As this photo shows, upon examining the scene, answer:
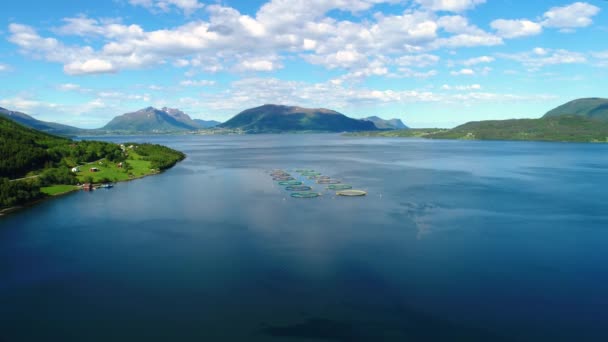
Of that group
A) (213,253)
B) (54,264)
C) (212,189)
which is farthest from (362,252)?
(212,189)

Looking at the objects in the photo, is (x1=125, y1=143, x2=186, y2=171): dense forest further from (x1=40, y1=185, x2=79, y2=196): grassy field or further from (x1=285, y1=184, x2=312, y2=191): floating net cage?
(x1=285, y1=184, x2=312, y2=191): floating net cage

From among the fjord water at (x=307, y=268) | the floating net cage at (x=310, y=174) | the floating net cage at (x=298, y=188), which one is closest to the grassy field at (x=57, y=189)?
the fjord water at (x=307, y=268)

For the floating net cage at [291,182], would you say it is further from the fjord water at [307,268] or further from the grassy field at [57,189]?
the grassy field at [57,189]

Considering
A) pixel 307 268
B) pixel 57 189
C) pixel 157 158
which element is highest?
pixel 157 158

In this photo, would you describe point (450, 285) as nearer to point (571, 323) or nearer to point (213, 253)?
point (571, 323)

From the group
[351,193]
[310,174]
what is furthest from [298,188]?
[310,174]

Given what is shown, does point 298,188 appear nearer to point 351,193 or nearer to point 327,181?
point 327,181

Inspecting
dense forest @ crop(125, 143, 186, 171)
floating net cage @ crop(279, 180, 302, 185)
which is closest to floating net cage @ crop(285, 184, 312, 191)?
floating net cage @ crop(279, 180, 302, 185)
